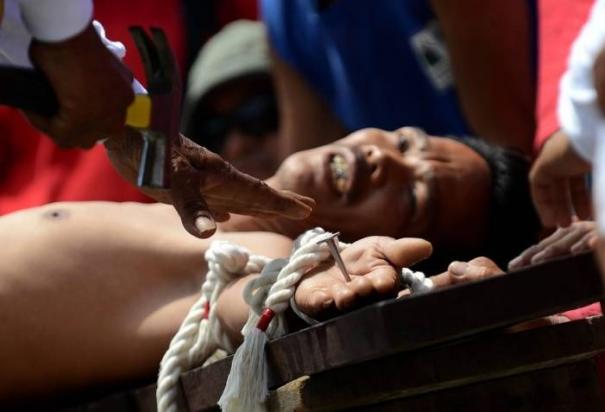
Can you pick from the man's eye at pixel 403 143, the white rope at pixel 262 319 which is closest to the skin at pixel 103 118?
the white rope at pixel 262 319

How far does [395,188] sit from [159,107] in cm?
90

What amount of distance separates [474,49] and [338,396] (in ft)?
4.88

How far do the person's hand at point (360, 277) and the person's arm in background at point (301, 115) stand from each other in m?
1.44

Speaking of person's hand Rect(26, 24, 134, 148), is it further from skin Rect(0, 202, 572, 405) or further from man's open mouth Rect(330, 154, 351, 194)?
man's open mouth Rect(330, 154, 351, 194)

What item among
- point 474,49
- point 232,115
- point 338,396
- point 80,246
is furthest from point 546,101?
point 338,396

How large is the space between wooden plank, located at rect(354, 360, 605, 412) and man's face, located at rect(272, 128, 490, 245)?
0.70m

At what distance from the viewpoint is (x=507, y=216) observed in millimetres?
2617

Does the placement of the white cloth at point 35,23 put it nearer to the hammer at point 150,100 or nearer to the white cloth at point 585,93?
the hammer at point 150,100

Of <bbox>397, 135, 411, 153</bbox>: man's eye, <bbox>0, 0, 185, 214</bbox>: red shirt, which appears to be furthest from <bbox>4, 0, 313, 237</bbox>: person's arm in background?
<bbox>0, 0, 185, 214</bbox>: red shirt

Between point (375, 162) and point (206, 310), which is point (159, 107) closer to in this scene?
point (206, 310)

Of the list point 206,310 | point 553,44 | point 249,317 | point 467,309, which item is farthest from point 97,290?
point 553,44

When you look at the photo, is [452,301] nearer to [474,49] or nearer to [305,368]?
[305,368]

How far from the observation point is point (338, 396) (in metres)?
1.70

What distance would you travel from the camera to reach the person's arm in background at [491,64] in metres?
3.00
